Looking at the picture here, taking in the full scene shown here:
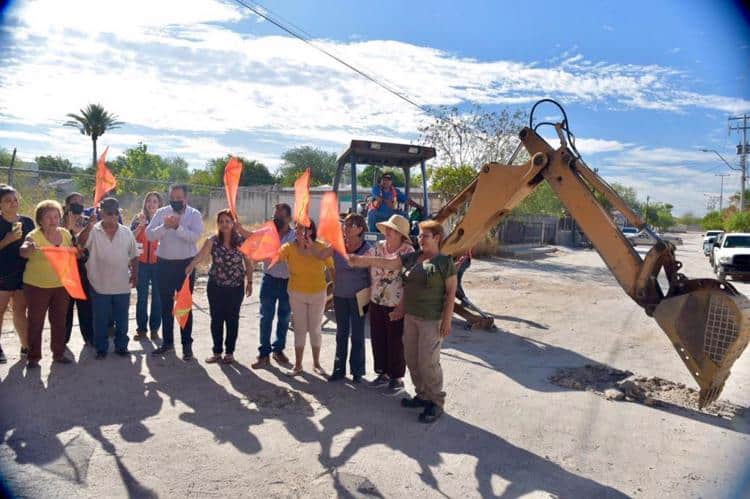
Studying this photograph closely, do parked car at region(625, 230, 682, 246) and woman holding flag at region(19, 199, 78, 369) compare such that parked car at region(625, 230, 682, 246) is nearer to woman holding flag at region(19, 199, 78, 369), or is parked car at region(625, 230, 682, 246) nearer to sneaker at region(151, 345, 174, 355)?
sneaker at region(151, 345, 174, 355)

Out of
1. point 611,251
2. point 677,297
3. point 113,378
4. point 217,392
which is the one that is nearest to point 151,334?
point 113,378

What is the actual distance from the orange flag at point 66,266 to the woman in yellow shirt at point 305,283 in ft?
7.27

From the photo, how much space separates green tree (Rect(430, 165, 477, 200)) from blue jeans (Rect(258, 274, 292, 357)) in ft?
54.9

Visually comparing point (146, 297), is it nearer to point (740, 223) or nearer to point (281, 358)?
point (281, 358)

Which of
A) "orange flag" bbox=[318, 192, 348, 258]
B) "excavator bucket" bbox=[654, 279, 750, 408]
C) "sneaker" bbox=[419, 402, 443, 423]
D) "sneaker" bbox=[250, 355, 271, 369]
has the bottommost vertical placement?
"sneaker" bbox=[250, 355, 271, 369]

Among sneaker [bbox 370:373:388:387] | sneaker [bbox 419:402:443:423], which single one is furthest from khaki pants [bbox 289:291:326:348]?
sneaker [bbox 419:402:443:423]

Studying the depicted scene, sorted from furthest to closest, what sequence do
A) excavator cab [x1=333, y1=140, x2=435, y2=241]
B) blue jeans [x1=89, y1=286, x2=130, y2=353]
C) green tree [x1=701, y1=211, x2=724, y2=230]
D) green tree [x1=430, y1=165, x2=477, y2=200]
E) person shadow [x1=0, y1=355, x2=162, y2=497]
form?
green tree [x1=701, y1=211, x2=724, y2=230] < green tree [x1=430, y1=165, x2=477, y2=200] < excavator cab [x1=333, y1=140, x2=435, y2=241] < blue jeans [x1=89, y1=286, x2=130, y2=353] < person shadow [x1=0, y1=355, x2=162, y2=497]

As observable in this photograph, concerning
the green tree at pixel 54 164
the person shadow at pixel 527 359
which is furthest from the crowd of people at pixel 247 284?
the green tree at pixel 54 164

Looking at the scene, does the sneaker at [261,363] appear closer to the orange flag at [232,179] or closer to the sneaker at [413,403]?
the orange flag at [232,179]

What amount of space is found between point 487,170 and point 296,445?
3.54m

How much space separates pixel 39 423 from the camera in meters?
4.31

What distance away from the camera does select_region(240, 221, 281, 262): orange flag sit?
5859 mm

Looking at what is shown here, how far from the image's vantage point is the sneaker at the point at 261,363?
6.00 metres

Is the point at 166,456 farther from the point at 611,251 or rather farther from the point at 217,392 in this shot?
the point at 611,251
